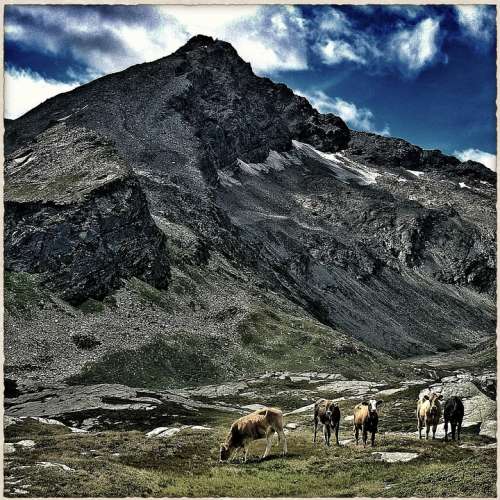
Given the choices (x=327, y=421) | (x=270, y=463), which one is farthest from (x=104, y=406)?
(x=270, y=463)

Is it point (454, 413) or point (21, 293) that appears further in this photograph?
point (21, 293)

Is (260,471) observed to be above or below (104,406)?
above

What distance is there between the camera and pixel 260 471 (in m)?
28.8

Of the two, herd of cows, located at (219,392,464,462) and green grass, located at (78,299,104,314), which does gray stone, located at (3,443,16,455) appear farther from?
green grass, located at (78,299,104,314)

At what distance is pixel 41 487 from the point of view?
24531 mm

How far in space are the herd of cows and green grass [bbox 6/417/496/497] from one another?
36.9 inches

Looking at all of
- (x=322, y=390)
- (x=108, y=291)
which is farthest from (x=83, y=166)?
(x=322, y=390)

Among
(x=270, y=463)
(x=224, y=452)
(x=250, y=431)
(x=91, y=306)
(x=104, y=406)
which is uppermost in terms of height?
(x=91, y=306)

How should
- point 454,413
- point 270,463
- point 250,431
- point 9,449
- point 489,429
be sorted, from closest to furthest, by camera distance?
1. point 270,463
2. point 250,431
3. point 454,413
4. point 9,449
5. point 489,429

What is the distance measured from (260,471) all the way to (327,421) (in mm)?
8227

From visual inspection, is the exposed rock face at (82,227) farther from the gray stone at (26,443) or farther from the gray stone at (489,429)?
the gray stone at (489,429)

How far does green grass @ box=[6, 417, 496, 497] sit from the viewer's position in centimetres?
2453

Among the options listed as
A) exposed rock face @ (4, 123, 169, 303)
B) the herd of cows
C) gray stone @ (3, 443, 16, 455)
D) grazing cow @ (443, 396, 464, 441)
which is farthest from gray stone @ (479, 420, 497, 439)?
exposed rock face @ (4, 123, 169, 303)

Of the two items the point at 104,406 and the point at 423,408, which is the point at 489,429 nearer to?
the point at 423,408
